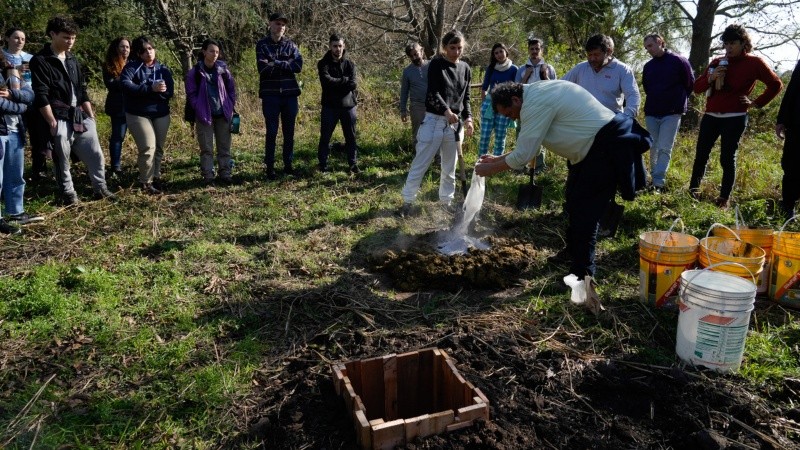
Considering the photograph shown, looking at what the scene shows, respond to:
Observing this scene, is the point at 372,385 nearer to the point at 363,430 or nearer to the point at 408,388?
the point at 408,388

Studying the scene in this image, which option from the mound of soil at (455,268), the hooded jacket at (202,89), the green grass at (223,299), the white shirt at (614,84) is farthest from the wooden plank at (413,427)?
the hooded jacket at (202,89)

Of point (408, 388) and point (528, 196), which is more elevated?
point (528, 196)

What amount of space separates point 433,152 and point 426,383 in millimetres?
3467

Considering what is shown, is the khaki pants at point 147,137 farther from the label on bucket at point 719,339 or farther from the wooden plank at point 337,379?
the label on bucket at point 719,339

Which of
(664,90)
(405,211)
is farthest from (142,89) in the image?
(664,90)

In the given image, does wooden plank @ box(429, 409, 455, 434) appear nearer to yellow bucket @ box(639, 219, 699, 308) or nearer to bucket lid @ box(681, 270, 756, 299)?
bucket lid @ box(681, 270, 756, 299)

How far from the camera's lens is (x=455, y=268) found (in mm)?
4734

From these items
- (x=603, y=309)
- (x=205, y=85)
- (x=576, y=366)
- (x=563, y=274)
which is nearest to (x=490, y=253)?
(x=563, y=274)

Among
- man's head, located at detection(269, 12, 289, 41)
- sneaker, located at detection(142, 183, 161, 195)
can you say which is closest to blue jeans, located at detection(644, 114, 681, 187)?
man's head, located at detection(269, 12, 289, 41)

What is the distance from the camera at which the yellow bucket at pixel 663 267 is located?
13.4ft

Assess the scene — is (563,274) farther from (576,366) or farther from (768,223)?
(768,223)

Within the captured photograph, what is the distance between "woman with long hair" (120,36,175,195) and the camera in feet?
22.2

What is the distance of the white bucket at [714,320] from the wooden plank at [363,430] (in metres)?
2.15

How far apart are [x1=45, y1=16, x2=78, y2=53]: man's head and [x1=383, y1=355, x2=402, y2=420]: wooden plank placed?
5386 mm
